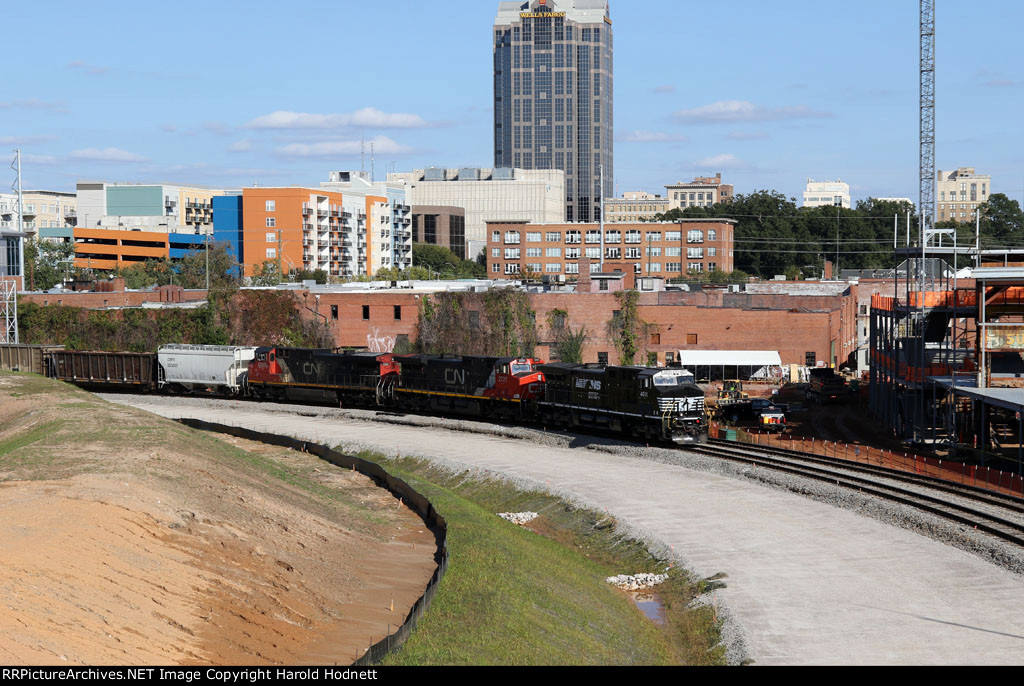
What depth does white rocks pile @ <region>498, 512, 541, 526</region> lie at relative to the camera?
3822 centimetres

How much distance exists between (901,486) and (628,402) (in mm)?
14708

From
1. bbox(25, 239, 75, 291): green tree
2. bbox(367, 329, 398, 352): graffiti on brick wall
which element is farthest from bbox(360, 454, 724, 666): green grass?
bbox(25, 239, 75, 291): green tree

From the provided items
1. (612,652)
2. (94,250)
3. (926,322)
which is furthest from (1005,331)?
(94,250)

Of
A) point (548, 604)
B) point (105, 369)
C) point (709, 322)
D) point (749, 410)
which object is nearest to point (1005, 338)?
point (749, 410)

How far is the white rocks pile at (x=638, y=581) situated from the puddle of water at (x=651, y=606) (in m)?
0.47

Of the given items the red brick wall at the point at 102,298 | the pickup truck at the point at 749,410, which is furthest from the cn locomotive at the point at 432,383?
the red brick wall at the point at 102,298

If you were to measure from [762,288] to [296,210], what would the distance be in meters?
103

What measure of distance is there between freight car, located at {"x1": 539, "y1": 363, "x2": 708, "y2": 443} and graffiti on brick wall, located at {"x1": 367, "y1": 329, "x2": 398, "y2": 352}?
34.1 metres

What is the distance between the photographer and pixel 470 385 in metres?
59.7

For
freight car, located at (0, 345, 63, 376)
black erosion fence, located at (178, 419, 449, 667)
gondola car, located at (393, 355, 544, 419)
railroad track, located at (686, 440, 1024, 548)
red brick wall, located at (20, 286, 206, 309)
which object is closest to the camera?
black erosion fence, located at (178, 419, 449, 667)

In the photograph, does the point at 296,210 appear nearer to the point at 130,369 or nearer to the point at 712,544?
the point at 130,369

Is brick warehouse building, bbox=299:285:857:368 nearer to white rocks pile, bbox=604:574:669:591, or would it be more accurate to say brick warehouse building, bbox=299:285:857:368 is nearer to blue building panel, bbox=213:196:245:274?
white rocks pile, bbox=604:574:669:591

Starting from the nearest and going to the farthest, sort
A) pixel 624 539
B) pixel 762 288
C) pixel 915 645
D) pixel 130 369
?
pixel 915 645 < pixel 624 539 < pixel 130 369 < pixel 762 288
